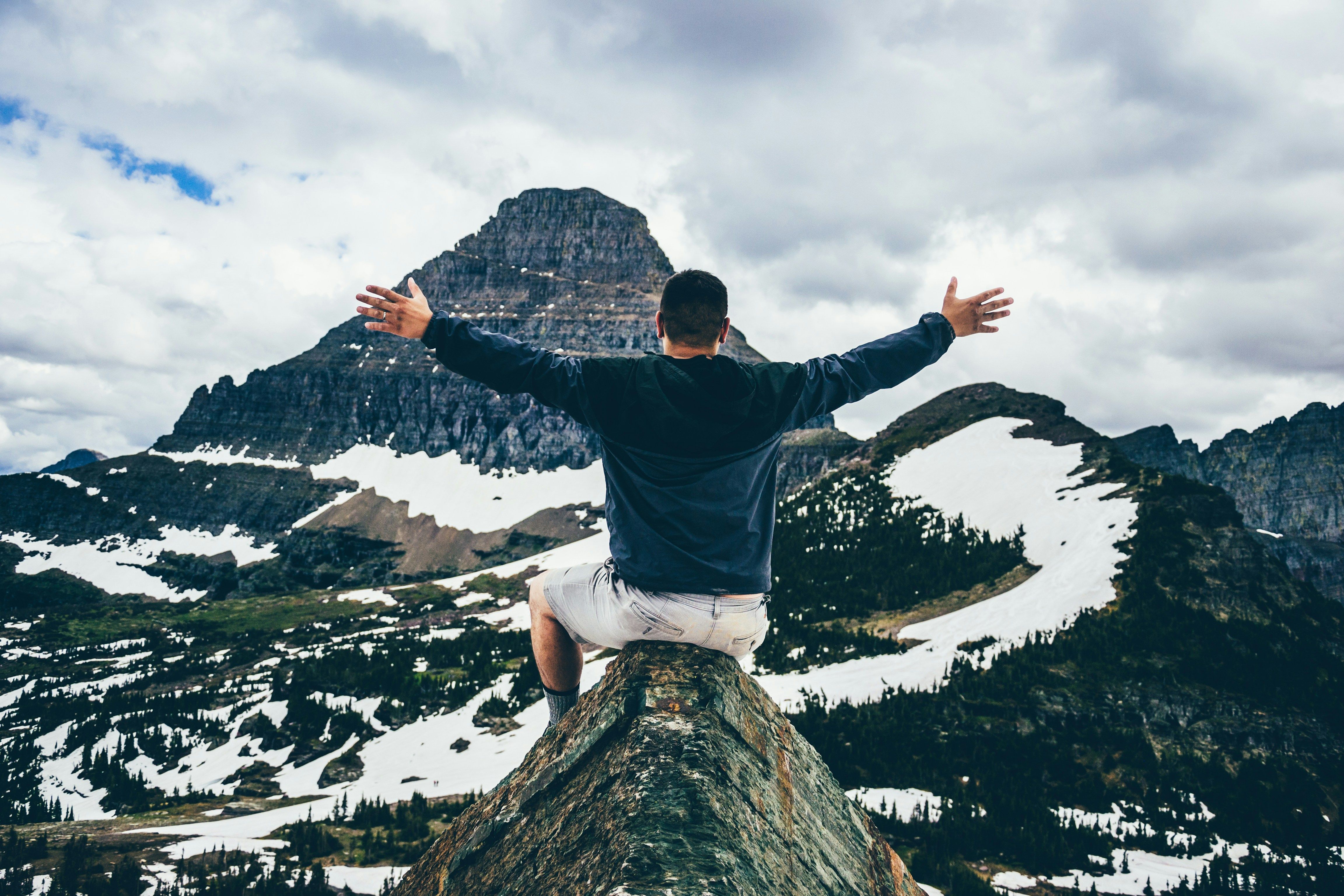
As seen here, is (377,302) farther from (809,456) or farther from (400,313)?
(809,456)

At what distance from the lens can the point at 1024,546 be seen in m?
49.3

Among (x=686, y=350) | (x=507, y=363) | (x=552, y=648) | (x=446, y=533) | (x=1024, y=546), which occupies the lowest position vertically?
(x=552, y=648)

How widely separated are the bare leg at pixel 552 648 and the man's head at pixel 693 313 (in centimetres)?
195

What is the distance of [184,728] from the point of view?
54.6 metres

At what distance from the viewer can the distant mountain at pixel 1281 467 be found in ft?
490

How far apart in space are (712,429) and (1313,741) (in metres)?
37.7

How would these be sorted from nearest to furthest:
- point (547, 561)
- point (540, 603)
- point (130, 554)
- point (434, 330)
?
point (434, 330) < point (540, 603) < point (547, 561) < point (130, 554)

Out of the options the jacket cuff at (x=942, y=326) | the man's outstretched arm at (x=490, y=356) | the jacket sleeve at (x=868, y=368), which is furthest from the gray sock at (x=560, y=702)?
the jacket cuff at (x=942, y=326)

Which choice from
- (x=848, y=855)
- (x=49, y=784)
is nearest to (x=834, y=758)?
(x=848, y=855)

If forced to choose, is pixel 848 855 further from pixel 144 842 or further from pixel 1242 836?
pixel 1242 836

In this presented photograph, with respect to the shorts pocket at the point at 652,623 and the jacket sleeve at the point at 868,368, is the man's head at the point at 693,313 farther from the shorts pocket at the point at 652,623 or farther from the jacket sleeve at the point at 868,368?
the shorts pocket at the point at 652,623

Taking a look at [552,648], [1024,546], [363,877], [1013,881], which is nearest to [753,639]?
[552,648]

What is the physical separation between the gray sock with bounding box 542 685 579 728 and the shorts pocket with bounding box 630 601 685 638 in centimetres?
103

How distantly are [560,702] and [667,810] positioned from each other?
1.93 metres
